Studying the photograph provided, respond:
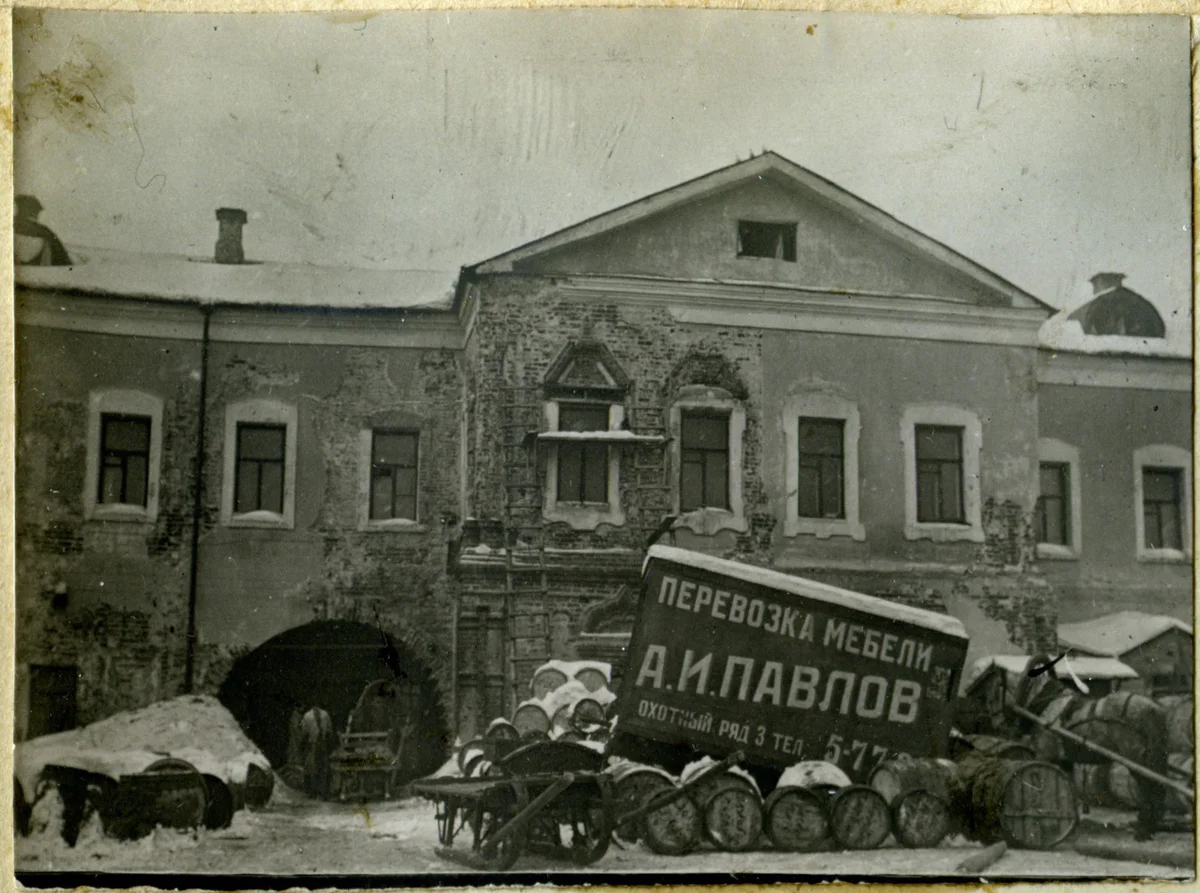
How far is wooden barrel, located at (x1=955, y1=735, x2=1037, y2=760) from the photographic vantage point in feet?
19.3

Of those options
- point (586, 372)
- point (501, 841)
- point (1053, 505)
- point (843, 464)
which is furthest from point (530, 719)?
point (1053, 505)

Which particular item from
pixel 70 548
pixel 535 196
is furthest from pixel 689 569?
pixel 70 548

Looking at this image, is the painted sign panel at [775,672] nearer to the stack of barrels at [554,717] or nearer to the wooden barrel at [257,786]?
the stack of barrels at [554,717]

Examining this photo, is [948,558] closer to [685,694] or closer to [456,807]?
[685,694]

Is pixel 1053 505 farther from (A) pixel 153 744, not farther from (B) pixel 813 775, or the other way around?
(A) pixel 153 744

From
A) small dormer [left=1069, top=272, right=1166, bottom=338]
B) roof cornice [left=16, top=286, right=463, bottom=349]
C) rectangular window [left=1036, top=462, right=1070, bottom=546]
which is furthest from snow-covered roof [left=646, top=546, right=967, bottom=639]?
small dormer [left=1069, top=272, right=1166, bottom=338]

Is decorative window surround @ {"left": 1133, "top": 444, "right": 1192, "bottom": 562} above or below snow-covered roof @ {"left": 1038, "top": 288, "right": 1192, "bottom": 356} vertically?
below

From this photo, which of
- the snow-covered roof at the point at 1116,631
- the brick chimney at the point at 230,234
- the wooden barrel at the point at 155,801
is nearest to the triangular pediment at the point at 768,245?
the brick chimney at the point at 230,234

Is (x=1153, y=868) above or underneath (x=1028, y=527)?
underneath

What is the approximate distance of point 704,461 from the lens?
19.9 feet

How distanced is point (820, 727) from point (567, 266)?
2.49 metres

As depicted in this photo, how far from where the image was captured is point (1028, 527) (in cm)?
614

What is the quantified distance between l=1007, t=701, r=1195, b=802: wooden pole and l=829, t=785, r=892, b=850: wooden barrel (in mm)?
810

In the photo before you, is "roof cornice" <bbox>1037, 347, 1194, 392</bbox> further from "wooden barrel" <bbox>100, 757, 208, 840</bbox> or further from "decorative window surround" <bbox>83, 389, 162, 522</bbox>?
"wooden barrel" <bbox>100, 757, 208, 840</bbox>
